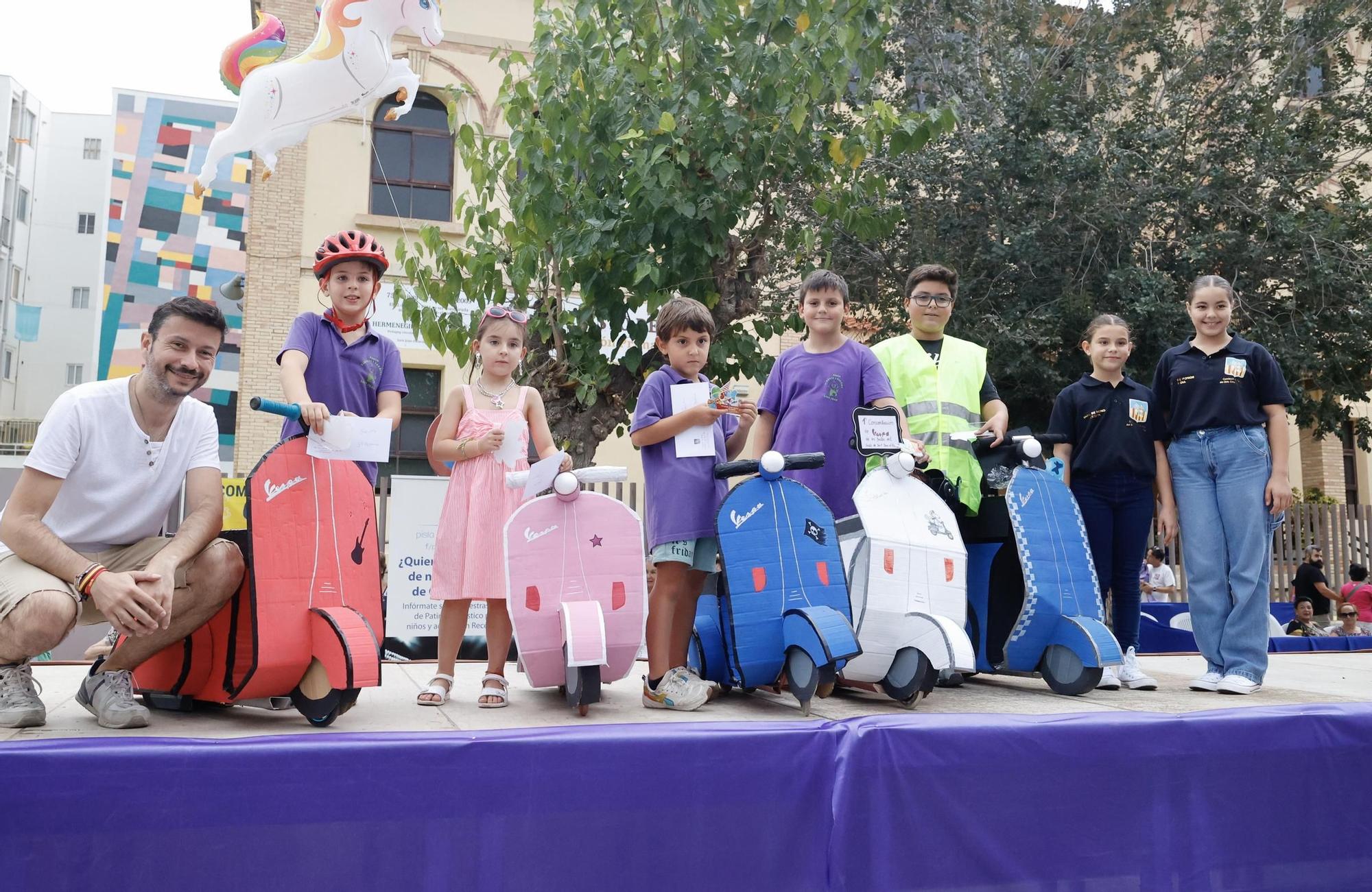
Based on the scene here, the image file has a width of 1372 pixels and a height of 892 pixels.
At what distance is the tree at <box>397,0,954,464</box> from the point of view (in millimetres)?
6051

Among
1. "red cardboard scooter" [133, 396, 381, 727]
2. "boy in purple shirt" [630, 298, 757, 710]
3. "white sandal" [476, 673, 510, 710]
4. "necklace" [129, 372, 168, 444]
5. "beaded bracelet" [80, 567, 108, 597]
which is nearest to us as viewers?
"beaded bracelet" [80, 567, 108, 597]

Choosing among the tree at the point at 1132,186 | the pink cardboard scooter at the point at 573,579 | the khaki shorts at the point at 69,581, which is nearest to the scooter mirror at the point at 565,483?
the pink cardboard scooter at the point at 573,579

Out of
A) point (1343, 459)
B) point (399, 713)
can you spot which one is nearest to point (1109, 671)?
point (399, 713)

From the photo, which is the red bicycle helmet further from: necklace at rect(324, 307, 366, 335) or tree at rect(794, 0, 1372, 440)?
tree at rect(794, 0, 1372, 440)

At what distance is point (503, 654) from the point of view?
3.65 meters

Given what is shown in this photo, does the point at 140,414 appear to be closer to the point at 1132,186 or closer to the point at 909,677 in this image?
the point at 909,677

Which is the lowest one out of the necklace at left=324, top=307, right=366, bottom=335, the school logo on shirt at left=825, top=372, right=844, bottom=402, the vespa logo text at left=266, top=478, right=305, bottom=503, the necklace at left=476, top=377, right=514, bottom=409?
the vespa logo text at left=266, top=478, right=305, bottom=503

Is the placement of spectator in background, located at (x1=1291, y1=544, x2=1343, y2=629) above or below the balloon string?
below

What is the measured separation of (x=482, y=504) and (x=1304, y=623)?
9.91m

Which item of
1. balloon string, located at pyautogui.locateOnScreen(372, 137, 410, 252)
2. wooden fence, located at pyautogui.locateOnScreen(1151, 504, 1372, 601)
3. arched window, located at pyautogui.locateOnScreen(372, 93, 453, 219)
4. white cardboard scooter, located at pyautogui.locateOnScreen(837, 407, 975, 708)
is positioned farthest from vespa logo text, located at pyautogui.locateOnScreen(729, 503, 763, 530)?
wooden fence, located at pyautogui.locateOnScreen(1151, 504, 1372, 601)

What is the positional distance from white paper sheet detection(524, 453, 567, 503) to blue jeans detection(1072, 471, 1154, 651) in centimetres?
235

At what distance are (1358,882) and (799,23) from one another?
486 cm

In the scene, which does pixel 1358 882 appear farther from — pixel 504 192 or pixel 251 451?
pixel 251 451

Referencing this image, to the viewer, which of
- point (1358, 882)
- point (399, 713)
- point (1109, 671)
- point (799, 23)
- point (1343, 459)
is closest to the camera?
point (1358, 882)
